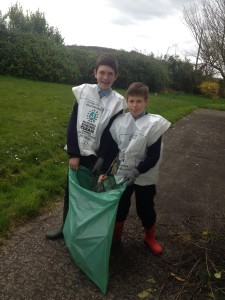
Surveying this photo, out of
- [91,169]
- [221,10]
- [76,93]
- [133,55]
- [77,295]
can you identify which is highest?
[221,10]

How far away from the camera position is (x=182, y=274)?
2.72 m

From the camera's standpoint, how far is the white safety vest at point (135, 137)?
2660 mm

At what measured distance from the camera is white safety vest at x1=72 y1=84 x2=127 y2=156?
2809 millimetres

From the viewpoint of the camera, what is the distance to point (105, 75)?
280 centimetres

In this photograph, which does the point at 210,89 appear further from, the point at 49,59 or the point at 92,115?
the point at 92,115

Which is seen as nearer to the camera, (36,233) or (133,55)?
(36,233)

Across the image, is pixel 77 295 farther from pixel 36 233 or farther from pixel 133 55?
pixel 133 55

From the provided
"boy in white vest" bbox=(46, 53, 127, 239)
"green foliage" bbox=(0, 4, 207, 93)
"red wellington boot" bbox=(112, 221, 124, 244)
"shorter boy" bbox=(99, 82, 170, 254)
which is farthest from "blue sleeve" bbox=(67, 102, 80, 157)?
"green foliage" bbox=(0, 4, 207, 93)

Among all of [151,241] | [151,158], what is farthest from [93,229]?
[151,241]

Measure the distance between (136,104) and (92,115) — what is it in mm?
398

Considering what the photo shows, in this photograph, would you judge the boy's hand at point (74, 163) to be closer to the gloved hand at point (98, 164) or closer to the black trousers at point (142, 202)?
the gloved hand at point (98, 164)

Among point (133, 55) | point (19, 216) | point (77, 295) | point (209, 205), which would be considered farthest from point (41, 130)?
point (133, 55)

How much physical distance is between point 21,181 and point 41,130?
2.28 metres

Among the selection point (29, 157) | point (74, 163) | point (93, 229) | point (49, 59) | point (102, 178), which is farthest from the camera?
point (49, 59)
